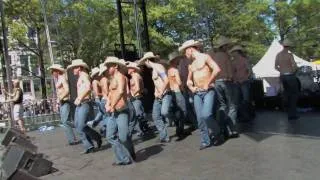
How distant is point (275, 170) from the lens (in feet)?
25.2

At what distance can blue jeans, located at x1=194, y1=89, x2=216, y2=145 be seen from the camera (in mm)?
10008

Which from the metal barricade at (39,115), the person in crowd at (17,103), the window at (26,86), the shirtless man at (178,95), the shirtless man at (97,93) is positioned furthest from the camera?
the window at (26,86)

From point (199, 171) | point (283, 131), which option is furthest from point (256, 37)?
point (199, 171)

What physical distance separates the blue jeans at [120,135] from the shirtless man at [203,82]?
1.37m

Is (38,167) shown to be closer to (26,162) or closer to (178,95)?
(26,162)

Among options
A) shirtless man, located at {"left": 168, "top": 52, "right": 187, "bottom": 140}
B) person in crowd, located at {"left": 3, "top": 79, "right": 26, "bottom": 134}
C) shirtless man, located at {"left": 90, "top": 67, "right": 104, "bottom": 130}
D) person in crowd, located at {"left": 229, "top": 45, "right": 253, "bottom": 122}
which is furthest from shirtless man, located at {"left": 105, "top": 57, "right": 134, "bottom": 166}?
person in crowd, located at {"left": 3, "top": 79, "right": 26, "bottom": 134}

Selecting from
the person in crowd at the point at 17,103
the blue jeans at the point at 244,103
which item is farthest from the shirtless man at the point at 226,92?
the person in crowd at the point at 17,103

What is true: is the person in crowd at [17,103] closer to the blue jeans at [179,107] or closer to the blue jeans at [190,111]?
the blue jeans at [190,111]

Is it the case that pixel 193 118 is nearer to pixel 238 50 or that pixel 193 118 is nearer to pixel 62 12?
pixel 238 50

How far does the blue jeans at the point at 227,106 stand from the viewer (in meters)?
10.9

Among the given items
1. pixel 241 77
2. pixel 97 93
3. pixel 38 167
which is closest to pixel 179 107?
pixel 241 77

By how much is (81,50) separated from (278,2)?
15121 millimetres

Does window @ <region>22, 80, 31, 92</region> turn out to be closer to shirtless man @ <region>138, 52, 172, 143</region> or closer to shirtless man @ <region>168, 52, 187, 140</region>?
shirtless man @ <region>168, 52, 187, 140</region>

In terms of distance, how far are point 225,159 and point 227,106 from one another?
2.50 meters
